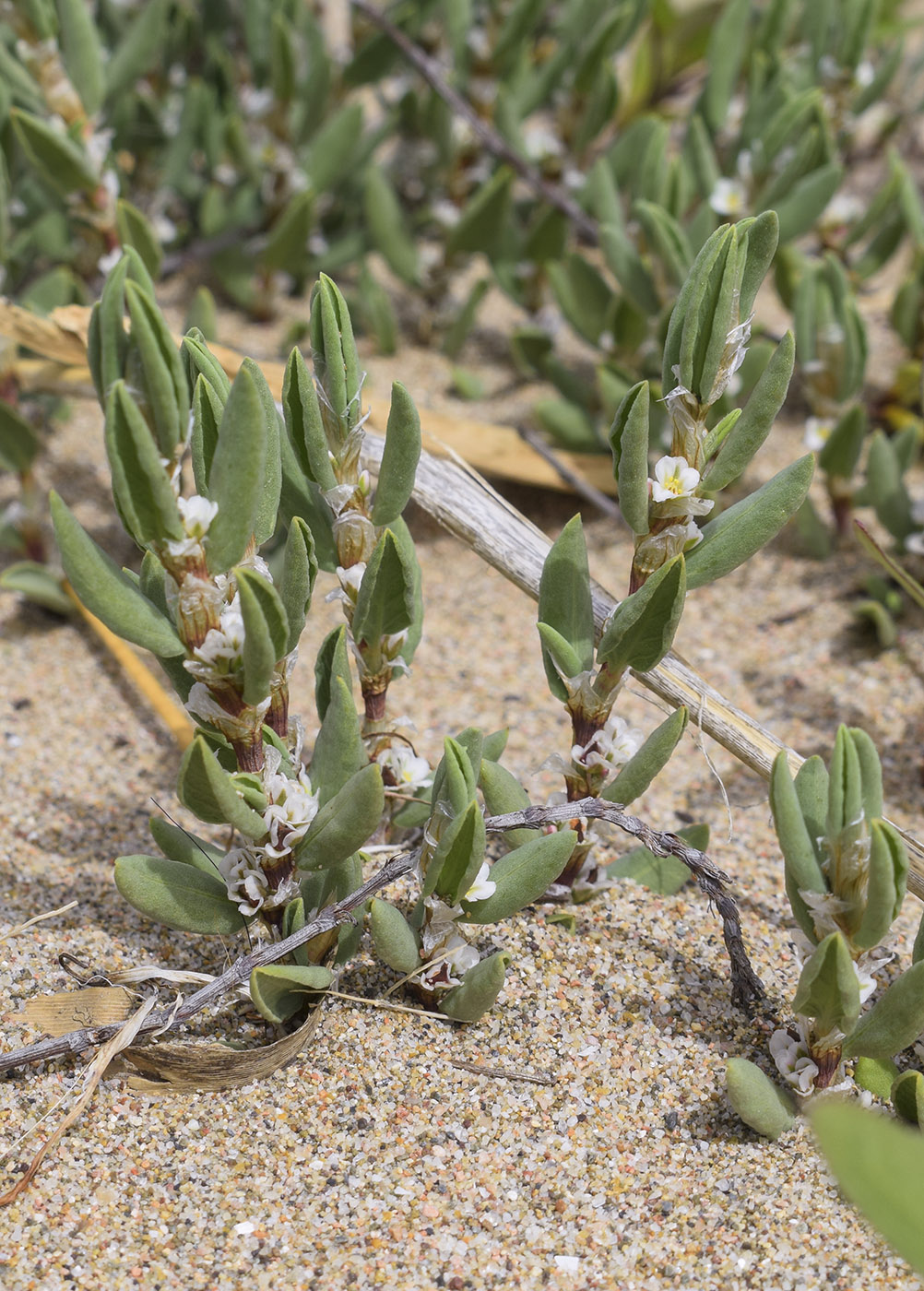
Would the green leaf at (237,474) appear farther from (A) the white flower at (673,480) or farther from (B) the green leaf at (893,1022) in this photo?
(B) the green leaf at (893,1022)

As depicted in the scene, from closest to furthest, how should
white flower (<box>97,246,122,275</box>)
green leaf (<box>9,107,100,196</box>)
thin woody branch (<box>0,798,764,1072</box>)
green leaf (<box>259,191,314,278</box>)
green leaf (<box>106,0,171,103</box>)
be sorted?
thin woody branch (<box>0,798,764,1072</box>) < green leaf (<box>9,107,100,196</box>) < white flower (<box>97,246,122,275</box>) < green leaf (<box>106,0,171,103</box>) < green leaf (<box>259,191,314,278</box>)

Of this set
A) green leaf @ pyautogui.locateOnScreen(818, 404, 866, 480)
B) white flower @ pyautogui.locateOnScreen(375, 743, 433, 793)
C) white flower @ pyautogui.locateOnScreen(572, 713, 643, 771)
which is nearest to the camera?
white flower @ pyautogui.locateOnScreen(572, 713, 643, 771)

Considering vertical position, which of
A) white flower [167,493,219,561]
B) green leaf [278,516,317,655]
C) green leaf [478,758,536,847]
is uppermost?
white flower [167,493,219,561]

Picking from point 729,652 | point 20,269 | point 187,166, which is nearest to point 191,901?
point 729,652

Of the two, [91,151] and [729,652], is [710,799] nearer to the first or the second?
[729,652]

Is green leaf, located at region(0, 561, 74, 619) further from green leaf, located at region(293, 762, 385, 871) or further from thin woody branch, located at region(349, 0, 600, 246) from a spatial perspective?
thin woody branch, located at region(349, 0, 600, 246)

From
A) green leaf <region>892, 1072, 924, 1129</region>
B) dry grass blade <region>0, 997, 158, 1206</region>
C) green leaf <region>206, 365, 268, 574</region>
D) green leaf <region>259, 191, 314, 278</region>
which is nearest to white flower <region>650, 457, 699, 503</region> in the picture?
green leaf <region>206, 365, 268, 574</region>

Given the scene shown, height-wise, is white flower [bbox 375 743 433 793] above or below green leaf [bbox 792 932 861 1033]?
below
